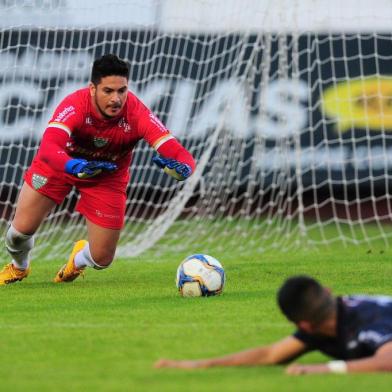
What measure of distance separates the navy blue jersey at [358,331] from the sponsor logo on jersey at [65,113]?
4.60 metres

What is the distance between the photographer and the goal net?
15375mm

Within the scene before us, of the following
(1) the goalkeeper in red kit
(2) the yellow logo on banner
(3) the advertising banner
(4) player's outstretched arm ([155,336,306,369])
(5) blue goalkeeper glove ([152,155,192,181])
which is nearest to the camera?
(4) player's outstretched arm ([155,336,306,369])

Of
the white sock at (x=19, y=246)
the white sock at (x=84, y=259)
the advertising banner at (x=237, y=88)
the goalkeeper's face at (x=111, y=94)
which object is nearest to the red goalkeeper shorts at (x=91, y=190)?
the white sock at (x=84, y=259)

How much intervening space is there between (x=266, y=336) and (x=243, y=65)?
8.53 metres

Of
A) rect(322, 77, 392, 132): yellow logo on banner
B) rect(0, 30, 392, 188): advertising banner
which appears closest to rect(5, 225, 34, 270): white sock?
rect(0, 30, 392, 188): advertising banner

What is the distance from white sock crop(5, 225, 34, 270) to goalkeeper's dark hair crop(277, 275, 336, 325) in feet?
17.5

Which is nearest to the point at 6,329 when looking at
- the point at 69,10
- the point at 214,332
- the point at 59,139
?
the point at 214,332

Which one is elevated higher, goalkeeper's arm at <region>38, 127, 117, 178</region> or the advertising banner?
the advertising banner

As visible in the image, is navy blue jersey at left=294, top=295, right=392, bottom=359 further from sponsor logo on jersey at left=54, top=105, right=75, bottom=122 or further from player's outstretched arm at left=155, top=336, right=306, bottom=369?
sponsor logo on jersey at left=54, top=105, right=75, bottom=122

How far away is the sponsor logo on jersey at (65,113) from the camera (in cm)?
998

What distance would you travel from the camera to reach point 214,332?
7.77 metres

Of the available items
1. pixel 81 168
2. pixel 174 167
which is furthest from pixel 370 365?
pixel 174 167

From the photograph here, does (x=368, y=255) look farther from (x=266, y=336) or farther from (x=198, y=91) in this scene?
(x=266, y=336)

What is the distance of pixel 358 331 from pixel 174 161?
4102 mm
